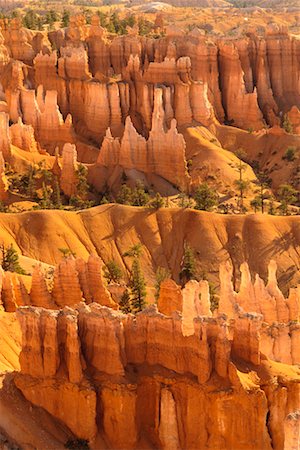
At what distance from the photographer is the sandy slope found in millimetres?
66688

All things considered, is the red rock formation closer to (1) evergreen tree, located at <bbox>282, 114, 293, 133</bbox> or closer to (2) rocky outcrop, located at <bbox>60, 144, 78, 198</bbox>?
(2) rocky outcrop, located at <bbox>60, 144, 78, 198</bbox>

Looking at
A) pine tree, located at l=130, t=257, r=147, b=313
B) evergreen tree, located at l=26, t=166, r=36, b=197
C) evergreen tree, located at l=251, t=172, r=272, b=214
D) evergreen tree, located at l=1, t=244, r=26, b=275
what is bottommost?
evergreen tree, located at l=251, t=172, r=272, b=214

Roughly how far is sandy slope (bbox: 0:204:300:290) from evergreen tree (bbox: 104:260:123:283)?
7.03ft

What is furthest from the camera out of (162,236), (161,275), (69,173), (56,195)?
(69,173)

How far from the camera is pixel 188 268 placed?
2611 inches

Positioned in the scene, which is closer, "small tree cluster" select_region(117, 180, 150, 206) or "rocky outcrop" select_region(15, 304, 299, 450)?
"rocky outcrop" select_region(15, 304, 299, 450)

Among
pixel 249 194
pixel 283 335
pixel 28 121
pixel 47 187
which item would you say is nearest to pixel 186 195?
pixel 249 194

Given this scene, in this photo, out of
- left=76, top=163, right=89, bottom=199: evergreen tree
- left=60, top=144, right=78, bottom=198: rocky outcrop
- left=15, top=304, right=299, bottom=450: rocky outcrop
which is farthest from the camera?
left=60, top=144, right=78, bottom=198: rocky outcrop

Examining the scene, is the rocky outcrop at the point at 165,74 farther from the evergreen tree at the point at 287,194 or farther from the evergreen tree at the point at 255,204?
the evergreen tree at the point at 255,204

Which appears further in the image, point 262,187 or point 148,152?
point 148,152

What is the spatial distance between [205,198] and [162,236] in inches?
268

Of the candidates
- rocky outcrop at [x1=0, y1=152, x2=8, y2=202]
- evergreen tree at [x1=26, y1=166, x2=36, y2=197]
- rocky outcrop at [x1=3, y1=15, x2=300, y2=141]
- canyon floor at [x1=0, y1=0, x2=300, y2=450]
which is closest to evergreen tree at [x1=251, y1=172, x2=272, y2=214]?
canyon floor at [x1=0, y1=0, x2=300, y2=450]

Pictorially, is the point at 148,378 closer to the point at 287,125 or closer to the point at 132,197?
the point at 132,197

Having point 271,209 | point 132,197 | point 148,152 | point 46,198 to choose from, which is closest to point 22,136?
point 148,152
